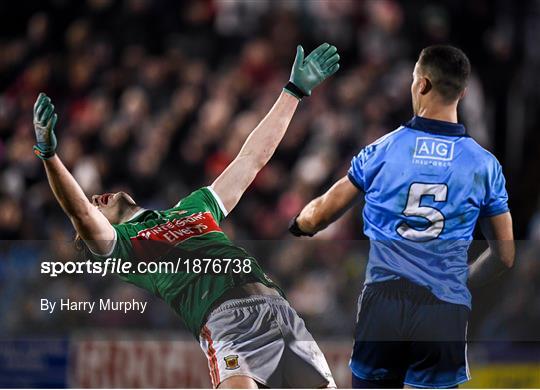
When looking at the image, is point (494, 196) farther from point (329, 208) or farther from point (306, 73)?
point (306, 73)

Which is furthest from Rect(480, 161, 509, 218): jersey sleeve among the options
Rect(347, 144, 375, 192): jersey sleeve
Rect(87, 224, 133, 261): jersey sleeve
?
Rect(87, 224, 133, 261): jersey sleeve

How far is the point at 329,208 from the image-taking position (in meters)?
5.04

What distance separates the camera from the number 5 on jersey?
4.78 meters

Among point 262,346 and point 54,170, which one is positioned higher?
point 54,170

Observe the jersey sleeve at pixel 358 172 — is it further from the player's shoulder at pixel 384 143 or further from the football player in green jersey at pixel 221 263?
the football player in green jersey at pixel 221 263

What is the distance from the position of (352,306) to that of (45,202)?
3.01 metres

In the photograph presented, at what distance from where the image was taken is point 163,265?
5406 millimetres

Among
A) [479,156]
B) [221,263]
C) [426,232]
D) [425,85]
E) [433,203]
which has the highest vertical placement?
[425,85]

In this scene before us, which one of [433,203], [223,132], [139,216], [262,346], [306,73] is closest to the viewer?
[433,203]

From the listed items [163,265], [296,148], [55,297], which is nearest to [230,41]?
[296,148]

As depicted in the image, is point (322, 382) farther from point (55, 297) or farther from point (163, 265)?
point (55, 297)

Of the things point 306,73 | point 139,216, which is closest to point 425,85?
point 306,73

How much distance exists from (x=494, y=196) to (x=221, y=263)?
1.35 m

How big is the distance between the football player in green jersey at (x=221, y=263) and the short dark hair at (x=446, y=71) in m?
0.98
